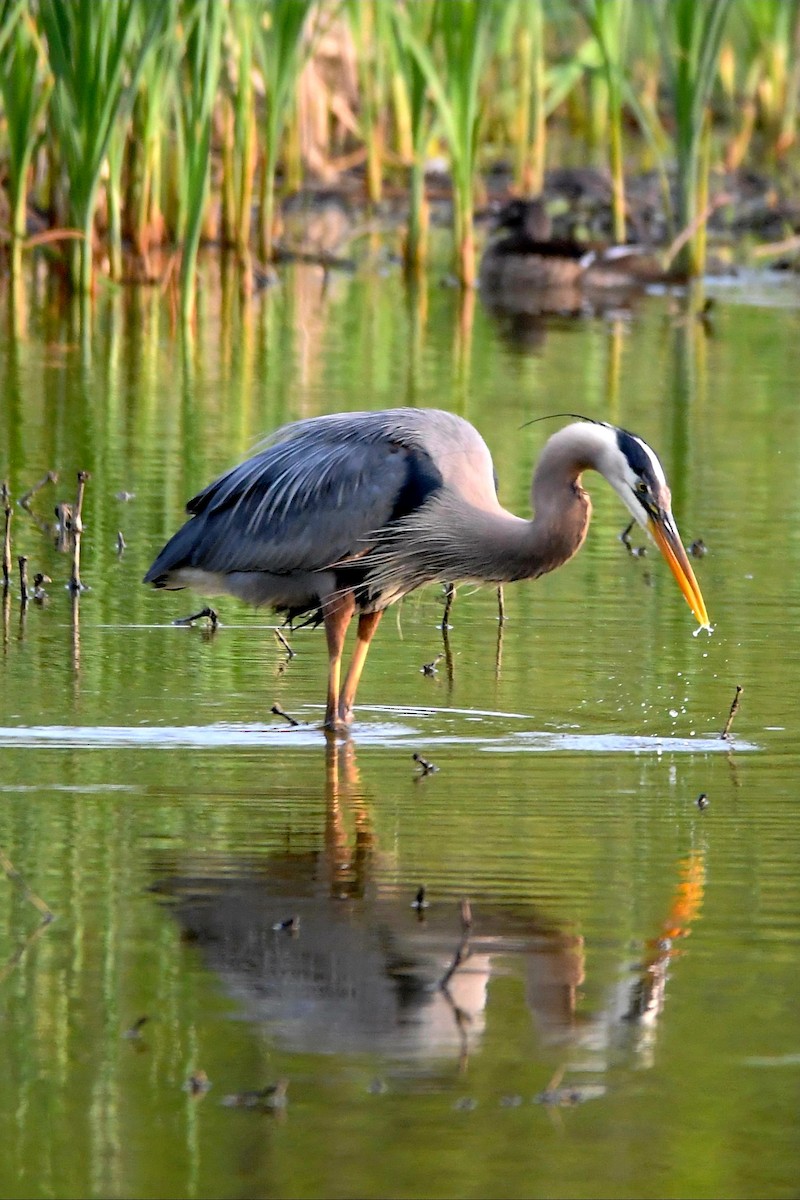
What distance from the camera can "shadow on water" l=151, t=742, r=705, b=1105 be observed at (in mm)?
4141

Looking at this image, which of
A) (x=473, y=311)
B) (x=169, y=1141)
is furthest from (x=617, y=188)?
(x=169, y=1141)

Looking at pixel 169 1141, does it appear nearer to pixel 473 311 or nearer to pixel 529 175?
pixel 473 311

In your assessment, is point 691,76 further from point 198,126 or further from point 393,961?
point 393,961

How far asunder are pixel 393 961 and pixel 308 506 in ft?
8.44

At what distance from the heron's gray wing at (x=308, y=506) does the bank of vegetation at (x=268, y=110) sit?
24.3 feet

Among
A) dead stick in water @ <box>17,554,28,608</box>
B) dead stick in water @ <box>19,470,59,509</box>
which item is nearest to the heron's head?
dead stick in water @ <box>17,554,28,608</box>

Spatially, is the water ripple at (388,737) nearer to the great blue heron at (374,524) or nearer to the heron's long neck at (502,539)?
the great blue heron at (374,524)

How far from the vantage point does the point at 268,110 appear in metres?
17.2

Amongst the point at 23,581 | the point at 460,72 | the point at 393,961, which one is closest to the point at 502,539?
the point at 23,581

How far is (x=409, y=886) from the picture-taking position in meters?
5.02

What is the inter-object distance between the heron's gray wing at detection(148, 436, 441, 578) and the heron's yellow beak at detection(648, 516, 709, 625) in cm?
Result: 69

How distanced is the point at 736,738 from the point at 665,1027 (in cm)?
229

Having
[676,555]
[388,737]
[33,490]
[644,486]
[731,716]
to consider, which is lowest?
[388,737]

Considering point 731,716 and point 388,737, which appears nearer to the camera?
point 731,716
